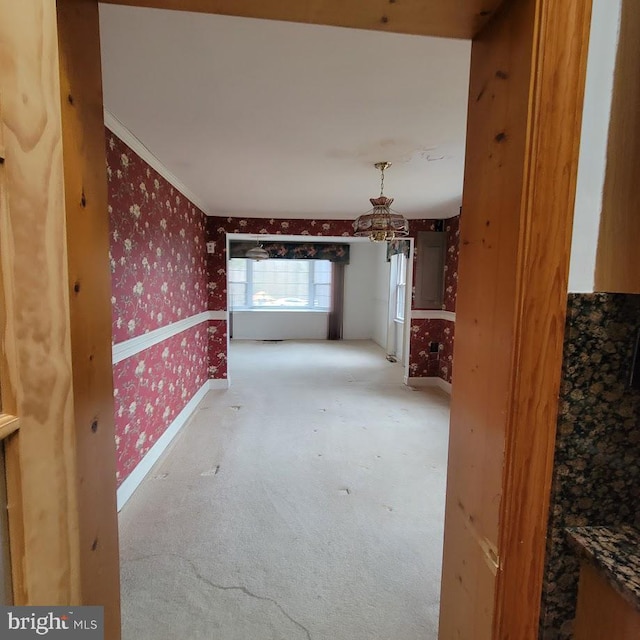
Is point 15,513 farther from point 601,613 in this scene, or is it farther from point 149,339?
point 149,339

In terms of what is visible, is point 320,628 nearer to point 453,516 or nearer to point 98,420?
point 453,516

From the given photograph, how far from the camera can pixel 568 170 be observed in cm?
63

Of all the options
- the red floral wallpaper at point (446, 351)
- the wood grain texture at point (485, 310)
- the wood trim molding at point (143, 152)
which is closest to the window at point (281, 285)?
the red floral wallpaper at point (446, 351)

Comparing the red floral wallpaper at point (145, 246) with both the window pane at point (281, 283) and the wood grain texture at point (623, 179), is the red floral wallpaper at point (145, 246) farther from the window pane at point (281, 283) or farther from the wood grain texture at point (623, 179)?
the window pane at point (281, 283)

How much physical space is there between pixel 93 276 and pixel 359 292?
7.72 m

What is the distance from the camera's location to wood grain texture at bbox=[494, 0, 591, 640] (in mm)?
622

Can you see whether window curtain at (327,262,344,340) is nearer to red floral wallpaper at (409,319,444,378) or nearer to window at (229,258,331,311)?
window at (229,258,331,311)

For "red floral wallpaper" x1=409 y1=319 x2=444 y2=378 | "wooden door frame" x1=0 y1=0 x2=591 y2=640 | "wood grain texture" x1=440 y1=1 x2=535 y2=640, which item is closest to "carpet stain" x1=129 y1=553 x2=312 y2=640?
"wood grain texture" x1=440 y1=1 x2=535 y2=640

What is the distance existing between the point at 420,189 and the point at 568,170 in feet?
9.22

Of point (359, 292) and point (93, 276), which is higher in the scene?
point (93, 276)

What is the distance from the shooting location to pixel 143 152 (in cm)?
236

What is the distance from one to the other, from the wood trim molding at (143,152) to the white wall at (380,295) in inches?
184

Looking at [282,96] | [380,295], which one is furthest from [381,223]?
[380,295]

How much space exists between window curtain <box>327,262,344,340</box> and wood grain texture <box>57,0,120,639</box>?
24.0ft
